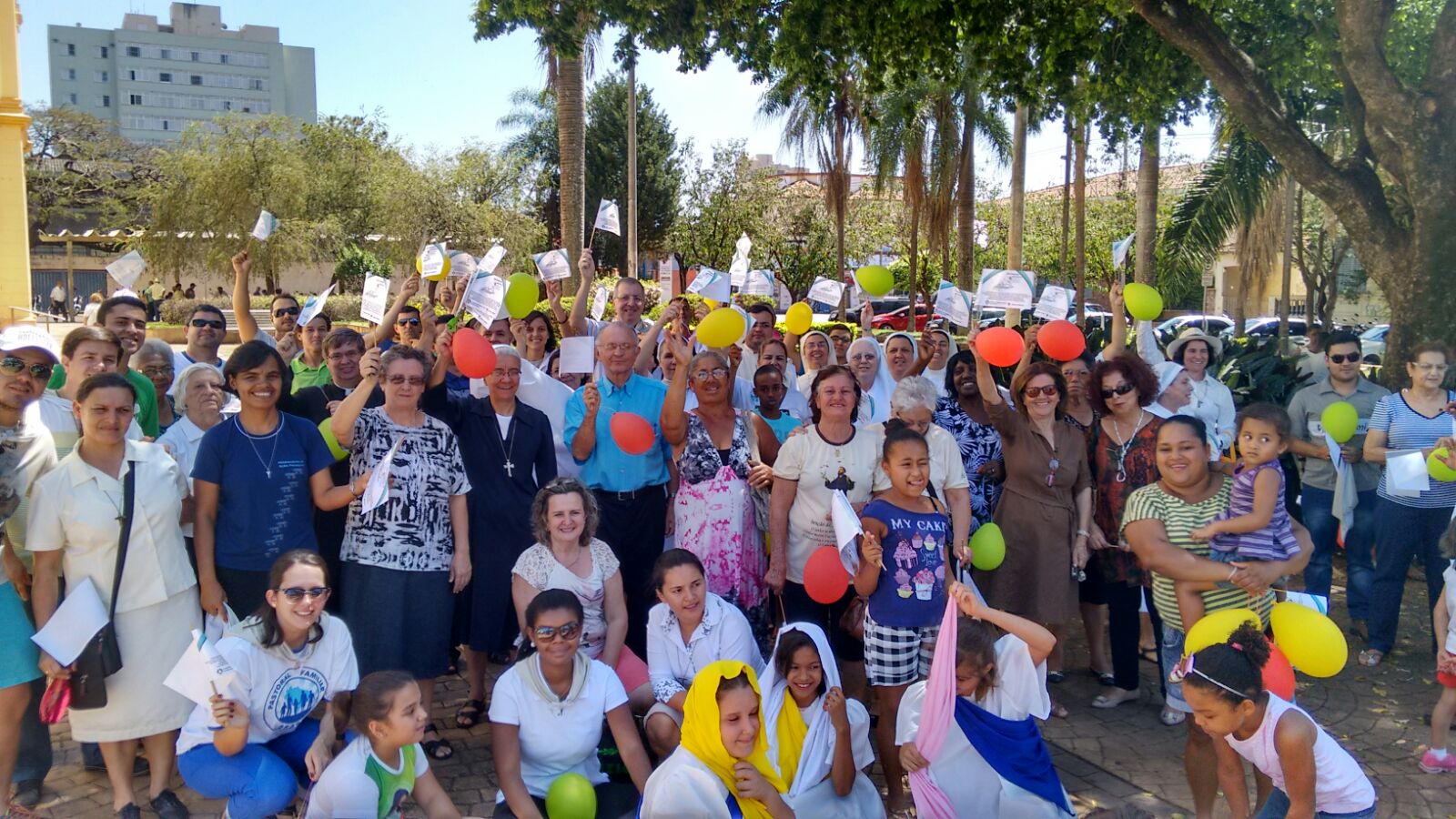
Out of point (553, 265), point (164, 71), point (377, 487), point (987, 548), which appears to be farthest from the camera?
point (164, 71)

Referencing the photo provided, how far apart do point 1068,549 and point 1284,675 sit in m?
1.72

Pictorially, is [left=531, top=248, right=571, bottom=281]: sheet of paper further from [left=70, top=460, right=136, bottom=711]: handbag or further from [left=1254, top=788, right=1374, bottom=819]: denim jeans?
[left=1254, top=788, right=1374, bottom=819]: denim jeans

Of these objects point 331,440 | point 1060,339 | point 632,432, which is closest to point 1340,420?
point 1060,339

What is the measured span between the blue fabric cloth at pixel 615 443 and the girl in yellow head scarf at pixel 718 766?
159 centimetres

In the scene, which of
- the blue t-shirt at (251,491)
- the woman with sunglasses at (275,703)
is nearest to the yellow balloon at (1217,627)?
the woman with sunglasses at (275,703)

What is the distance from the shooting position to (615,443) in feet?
16.5

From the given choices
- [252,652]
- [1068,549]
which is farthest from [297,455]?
[1068,549]

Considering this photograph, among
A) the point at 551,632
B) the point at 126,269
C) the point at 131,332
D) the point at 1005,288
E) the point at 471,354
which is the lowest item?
the point at 551,632

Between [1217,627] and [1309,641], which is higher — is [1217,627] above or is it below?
above

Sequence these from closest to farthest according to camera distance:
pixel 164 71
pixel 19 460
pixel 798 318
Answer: pixel 19 460
pixel 798 318
pixel 164 71

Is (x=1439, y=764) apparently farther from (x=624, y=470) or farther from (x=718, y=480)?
(x=624, y=470)

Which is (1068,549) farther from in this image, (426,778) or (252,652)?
(252,652)

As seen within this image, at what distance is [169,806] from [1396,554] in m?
6.06

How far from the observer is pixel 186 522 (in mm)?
4207
